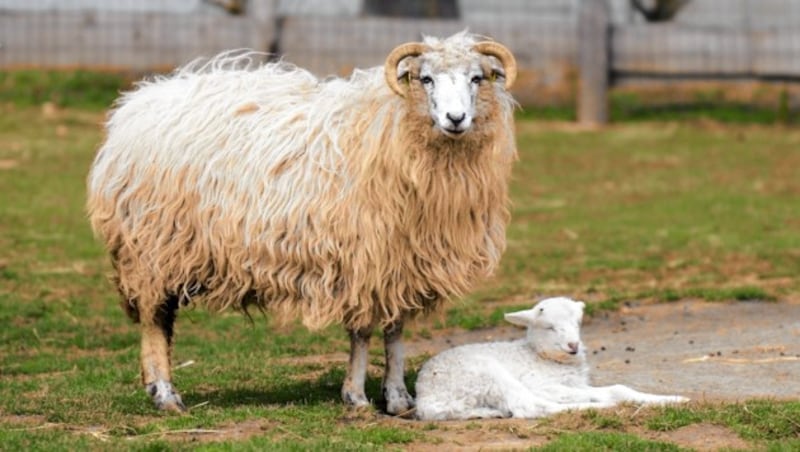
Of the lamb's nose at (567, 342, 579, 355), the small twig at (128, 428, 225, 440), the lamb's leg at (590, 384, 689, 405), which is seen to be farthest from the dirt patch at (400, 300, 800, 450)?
the small twig at (128, 428, 225, 440)

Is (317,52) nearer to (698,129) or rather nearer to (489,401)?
(698,129)

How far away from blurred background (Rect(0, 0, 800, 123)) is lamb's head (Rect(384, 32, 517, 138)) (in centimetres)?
1261

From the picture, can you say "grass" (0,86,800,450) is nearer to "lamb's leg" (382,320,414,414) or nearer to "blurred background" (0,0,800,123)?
"lamb's leg" (382,320,414,414)

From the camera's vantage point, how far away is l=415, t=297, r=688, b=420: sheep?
8250 mm

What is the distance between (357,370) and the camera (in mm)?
8828

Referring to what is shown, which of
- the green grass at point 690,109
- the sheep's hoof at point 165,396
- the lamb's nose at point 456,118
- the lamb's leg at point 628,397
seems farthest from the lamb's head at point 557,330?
the green grass at point 690,109

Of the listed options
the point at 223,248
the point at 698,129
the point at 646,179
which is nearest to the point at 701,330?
the point at 223,248

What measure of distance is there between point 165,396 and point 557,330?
2.29m

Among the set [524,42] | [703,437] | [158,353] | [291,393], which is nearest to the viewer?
[703,437]

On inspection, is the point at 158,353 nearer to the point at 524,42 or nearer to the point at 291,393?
the point at 291,393

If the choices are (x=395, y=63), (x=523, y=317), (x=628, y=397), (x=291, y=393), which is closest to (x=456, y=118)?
(x=395, y=63)

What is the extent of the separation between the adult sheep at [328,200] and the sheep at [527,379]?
425mm

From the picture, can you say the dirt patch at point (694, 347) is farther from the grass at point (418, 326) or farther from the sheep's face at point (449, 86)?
the sheep's face at point (449, 86)

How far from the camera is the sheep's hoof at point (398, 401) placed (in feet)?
28.8
